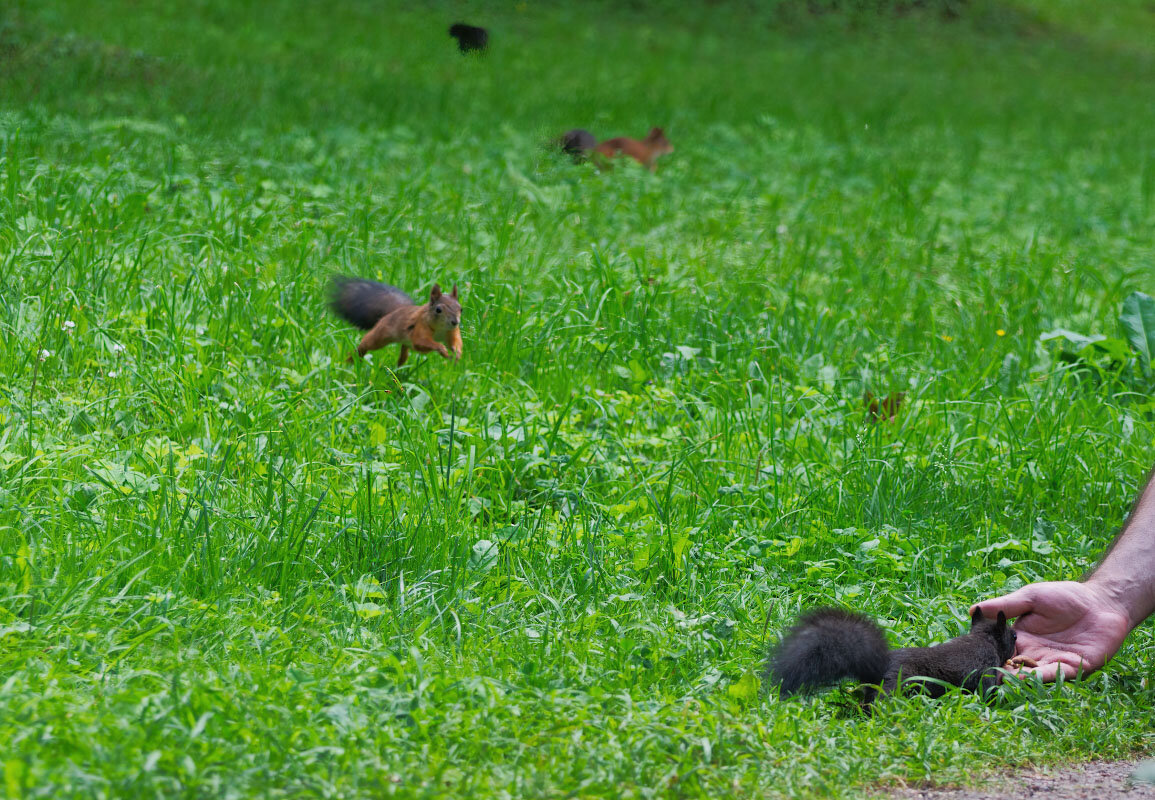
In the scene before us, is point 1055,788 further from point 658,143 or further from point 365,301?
point 658,143

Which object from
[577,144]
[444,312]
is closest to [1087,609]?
[444,312]

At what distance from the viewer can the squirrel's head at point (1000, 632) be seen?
3422 millimetres

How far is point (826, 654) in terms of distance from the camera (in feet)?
10.1

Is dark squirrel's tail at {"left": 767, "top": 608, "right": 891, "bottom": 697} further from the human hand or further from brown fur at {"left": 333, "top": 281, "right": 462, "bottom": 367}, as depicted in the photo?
brown fur at {"left": 333, "top": 281, "right": 462, "bottom": 367}

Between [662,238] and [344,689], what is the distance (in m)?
5.28

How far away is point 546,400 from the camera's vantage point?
5008mm

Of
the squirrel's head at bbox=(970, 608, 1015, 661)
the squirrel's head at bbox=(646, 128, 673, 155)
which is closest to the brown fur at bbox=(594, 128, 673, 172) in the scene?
the squirrel's head at bbox=(646, 128, 673, 155)

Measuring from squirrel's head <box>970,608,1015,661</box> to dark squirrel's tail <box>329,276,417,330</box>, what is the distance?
2.69m

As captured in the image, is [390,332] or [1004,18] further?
[1004,18]

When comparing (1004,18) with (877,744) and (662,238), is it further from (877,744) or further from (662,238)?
(877,744)

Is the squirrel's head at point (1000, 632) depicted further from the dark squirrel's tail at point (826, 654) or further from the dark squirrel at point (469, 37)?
the dark squirrel at point (469, 37)

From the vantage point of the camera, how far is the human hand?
3.45m

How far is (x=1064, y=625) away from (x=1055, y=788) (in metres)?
0.74

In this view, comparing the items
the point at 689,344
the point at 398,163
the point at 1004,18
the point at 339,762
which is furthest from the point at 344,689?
the point at 1004,18
